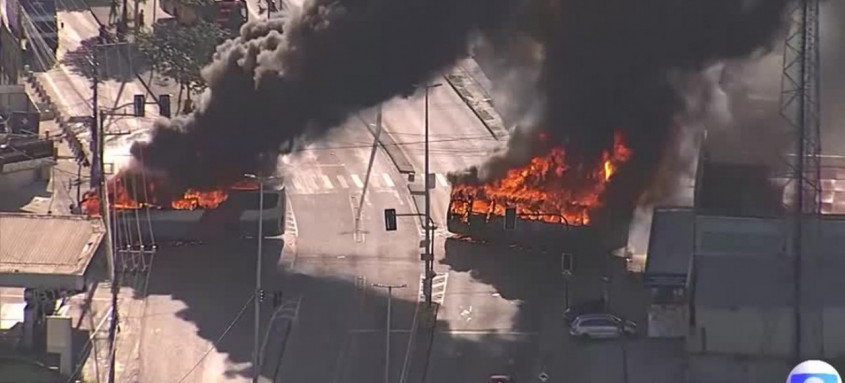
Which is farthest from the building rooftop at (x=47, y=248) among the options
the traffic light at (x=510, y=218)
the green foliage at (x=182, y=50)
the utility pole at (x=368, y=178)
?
the green foliage at (x=182, y=50)

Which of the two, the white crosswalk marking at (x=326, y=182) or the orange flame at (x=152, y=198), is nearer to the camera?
the orange flame at (x=152, y=198)

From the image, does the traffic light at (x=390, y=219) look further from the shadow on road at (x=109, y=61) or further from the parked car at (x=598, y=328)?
the shadow on road at (x=109, y=61)

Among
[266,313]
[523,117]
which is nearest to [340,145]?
[523,117]

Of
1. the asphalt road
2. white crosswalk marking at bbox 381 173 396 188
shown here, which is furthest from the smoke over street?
white crosswalk marking at bbox 381 173 396 188

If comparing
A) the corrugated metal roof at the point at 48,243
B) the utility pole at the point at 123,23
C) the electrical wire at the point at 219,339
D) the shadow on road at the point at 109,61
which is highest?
the utility pole at the point at 123,23

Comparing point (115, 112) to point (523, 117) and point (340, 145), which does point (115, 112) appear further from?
point (523, 117)

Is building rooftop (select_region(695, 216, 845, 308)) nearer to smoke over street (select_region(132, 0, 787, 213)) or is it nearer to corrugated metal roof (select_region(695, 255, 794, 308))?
corrugated metal roof (select_region(695, 255, 794, 308))
